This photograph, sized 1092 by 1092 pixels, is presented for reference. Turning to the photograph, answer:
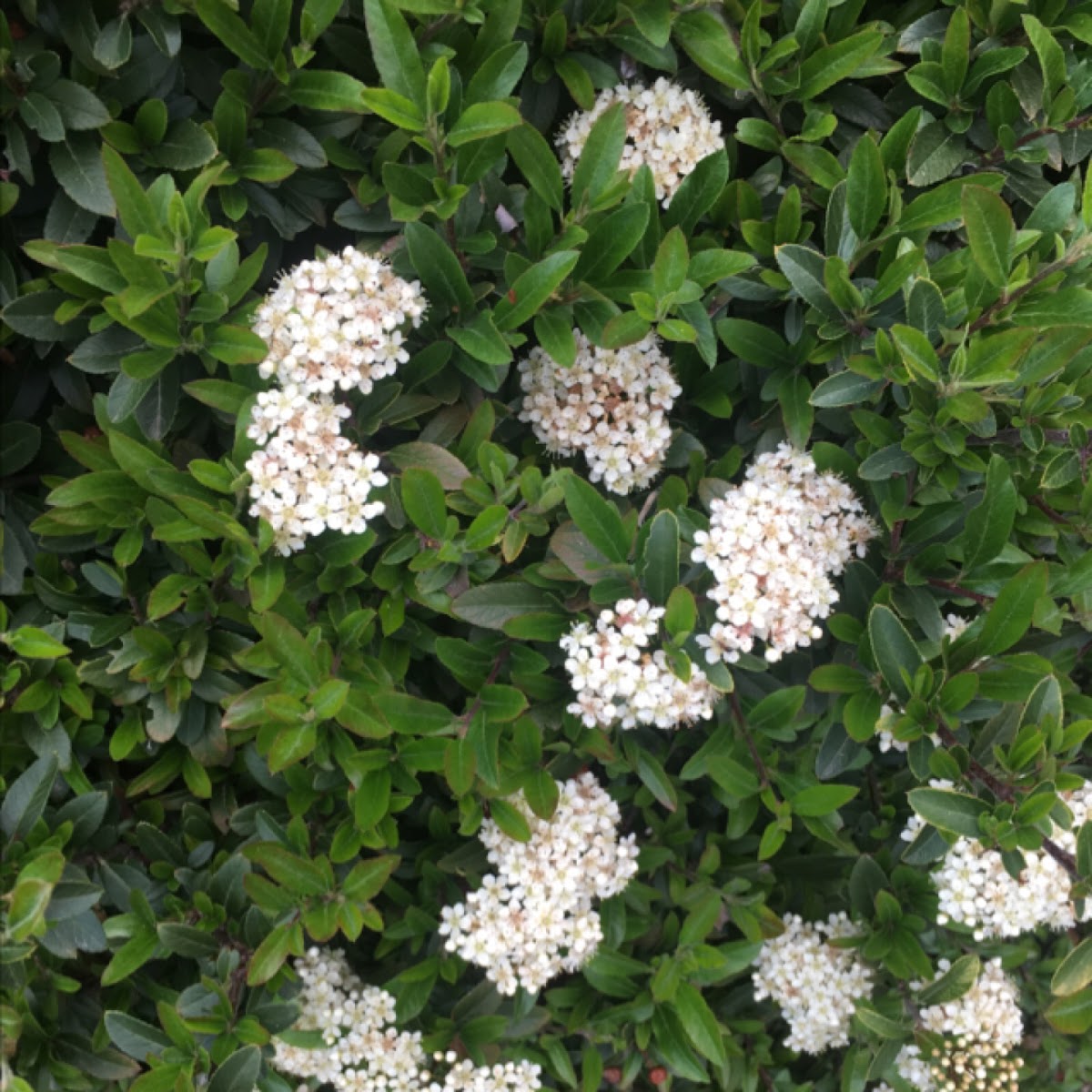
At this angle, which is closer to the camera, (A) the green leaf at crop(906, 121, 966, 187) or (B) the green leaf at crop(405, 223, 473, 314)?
(B) the green leaf at crop(405, 223, 473, 314)

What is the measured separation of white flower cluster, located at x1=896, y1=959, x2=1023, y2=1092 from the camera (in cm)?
216

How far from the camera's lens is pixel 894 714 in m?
1.82

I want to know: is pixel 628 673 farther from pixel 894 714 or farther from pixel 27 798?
pixel 27 798

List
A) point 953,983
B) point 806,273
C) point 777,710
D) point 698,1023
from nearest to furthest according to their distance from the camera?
point 806,273
point 777,710
point 698,1023
point 953,983

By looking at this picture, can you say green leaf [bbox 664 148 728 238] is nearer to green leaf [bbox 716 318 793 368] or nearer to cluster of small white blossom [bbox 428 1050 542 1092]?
green leaf [bbox 716 318 793 368]

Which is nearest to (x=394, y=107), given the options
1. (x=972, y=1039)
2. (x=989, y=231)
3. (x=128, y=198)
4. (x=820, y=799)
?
(x=128, y=198)

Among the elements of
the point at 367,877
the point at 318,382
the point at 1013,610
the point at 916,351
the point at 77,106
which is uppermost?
the point at 77,106

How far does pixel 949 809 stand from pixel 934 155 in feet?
4.13

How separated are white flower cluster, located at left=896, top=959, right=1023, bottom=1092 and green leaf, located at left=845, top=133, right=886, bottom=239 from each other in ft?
5.34

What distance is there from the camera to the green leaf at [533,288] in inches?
65.8

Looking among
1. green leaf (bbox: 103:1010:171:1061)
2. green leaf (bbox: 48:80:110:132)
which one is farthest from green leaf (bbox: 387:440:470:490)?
green leaf (bbox: 103:1010:171:1061)

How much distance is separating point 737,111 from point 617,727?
136 cm

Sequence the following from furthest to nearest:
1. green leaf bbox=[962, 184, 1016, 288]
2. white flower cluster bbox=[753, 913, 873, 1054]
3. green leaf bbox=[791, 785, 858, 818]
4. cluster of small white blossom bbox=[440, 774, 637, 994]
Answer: white flower cluster bbox=[753, 913, 873, 1054] < cluster of small white blossom bbox=[440, 774, 637, 994] < green leaf bbox=[791, 785, 858, 818] < green leaf bbox=[962, 184, 1016, 288]

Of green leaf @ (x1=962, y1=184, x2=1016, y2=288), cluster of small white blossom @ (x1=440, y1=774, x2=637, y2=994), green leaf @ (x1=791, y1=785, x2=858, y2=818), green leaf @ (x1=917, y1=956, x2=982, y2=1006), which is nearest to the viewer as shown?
green leaf @ (x1=962, y1=184, x2=1016, y2=288)
